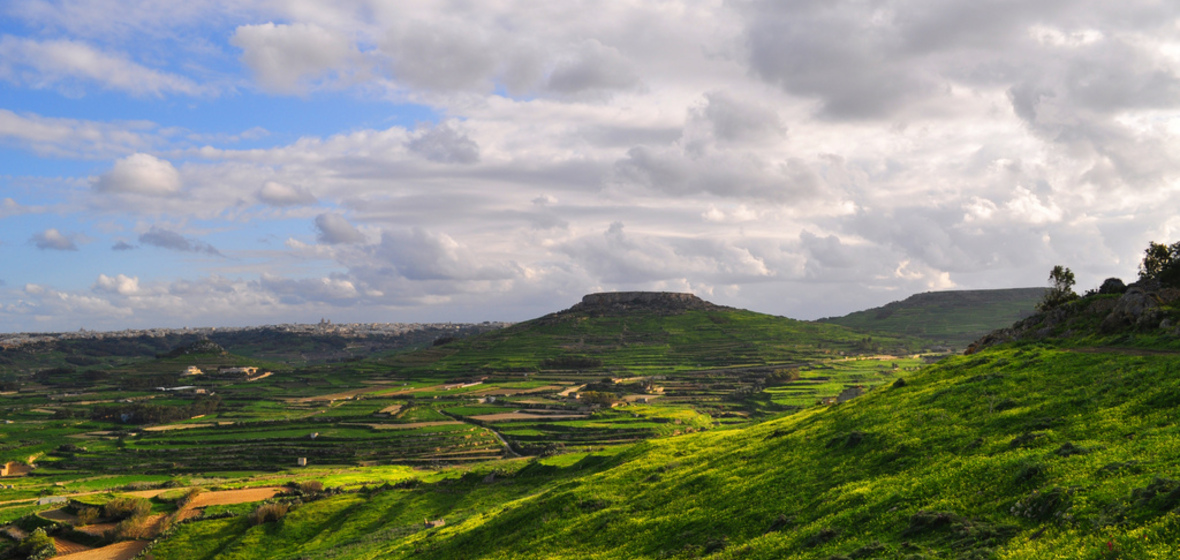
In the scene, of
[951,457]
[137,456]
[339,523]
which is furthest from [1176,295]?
[137,456]

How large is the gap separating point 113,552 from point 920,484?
294 ft

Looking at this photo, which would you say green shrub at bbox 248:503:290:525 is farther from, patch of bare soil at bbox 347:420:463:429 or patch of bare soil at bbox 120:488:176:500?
patch of bare soil at bbox 347:420:463:429

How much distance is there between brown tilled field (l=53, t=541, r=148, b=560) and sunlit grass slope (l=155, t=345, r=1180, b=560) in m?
26.6

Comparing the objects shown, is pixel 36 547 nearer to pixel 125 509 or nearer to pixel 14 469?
pixel 125 509

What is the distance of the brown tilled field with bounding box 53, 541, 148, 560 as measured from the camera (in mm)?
76875

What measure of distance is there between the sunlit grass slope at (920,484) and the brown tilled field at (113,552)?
26.6 metres

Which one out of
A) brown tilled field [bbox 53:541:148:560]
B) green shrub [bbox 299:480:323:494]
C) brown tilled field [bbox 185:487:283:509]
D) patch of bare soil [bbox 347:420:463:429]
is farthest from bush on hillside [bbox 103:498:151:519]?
patch of bare soil [bbox 347:420:463:429]

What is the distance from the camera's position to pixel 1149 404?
32.9m

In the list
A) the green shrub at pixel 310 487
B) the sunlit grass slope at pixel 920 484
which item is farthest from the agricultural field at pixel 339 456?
the sunlit grass slope at pixel 920 484

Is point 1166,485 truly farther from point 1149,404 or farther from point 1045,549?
point 1149,404

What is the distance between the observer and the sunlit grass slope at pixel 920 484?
23.5 m

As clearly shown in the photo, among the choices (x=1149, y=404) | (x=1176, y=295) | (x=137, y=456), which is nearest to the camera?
(x=1149, y=404)

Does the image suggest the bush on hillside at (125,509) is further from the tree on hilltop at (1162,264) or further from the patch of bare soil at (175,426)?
the tree on hilltop at (1162,264)

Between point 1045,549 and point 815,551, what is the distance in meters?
8.55
